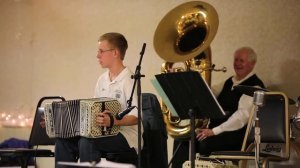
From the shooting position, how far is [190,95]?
10.3 ft

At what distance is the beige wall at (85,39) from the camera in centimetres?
486

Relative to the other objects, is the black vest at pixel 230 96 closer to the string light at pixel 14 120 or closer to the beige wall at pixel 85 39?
the beige wall at pixel 85 39

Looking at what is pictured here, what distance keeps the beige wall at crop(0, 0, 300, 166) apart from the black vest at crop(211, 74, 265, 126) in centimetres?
44

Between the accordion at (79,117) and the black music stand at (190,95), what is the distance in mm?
515

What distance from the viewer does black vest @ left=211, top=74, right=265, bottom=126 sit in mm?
4395

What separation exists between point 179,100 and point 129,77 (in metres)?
0.70

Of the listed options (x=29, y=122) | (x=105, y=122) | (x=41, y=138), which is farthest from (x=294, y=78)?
(x=29, y=122)

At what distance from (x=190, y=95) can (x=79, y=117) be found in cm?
89

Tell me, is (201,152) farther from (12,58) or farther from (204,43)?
(12,58)

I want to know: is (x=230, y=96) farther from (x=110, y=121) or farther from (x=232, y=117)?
(x=110, y=121)

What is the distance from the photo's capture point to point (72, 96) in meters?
6.03

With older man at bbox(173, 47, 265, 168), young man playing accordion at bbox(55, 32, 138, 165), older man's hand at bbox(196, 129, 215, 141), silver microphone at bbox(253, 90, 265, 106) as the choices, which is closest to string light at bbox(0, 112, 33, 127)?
older man at bbox(173, 47, 265, 168)

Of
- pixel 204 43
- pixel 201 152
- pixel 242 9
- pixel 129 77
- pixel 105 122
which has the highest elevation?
pixel 242 9

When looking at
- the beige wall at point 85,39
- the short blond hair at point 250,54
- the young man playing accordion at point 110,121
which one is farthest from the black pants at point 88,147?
the beige wall at point 85,39
